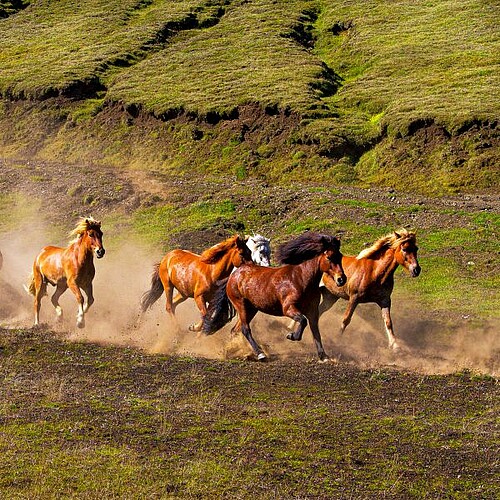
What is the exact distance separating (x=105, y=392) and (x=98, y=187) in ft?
86.9

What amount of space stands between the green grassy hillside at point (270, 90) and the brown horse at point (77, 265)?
21536 millimetres

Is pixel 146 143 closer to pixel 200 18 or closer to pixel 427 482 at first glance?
pixel 200 18

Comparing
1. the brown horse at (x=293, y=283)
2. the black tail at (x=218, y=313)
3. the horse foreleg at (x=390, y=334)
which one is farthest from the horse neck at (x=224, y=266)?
the horse foreleg at (x=390, y=334)

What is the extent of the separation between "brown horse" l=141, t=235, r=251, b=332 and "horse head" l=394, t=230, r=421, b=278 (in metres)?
2.93

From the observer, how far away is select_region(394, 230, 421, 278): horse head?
18.4 meters

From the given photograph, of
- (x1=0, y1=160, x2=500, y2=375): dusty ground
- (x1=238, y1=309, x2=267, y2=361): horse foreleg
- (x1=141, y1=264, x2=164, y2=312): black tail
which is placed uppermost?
(x1=238, y1=309, x2=267, y2=361): horse foreleg

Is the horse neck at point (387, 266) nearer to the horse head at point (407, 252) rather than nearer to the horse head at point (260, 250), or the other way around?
the horse head at point (407, 252)

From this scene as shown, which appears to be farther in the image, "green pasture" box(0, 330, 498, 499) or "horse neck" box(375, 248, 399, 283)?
"horse neck" box(375, 248, 399, 283)

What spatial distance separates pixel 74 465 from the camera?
34.4 feet

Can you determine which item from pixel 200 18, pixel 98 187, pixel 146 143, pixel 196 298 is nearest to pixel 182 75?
pixel 146 143

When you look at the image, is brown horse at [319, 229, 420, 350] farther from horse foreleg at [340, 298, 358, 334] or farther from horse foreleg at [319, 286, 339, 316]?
horse foreleg at [319, 286, 339, 316]

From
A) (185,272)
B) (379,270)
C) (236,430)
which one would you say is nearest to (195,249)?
(185,272)

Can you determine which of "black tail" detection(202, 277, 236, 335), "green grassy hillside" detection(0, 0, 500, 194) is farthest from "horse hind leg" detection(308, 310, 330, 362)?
"green grassy hillside" detection(0, 0, 500, 194)

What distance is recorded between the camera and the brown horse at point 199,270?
18812 millimetres
